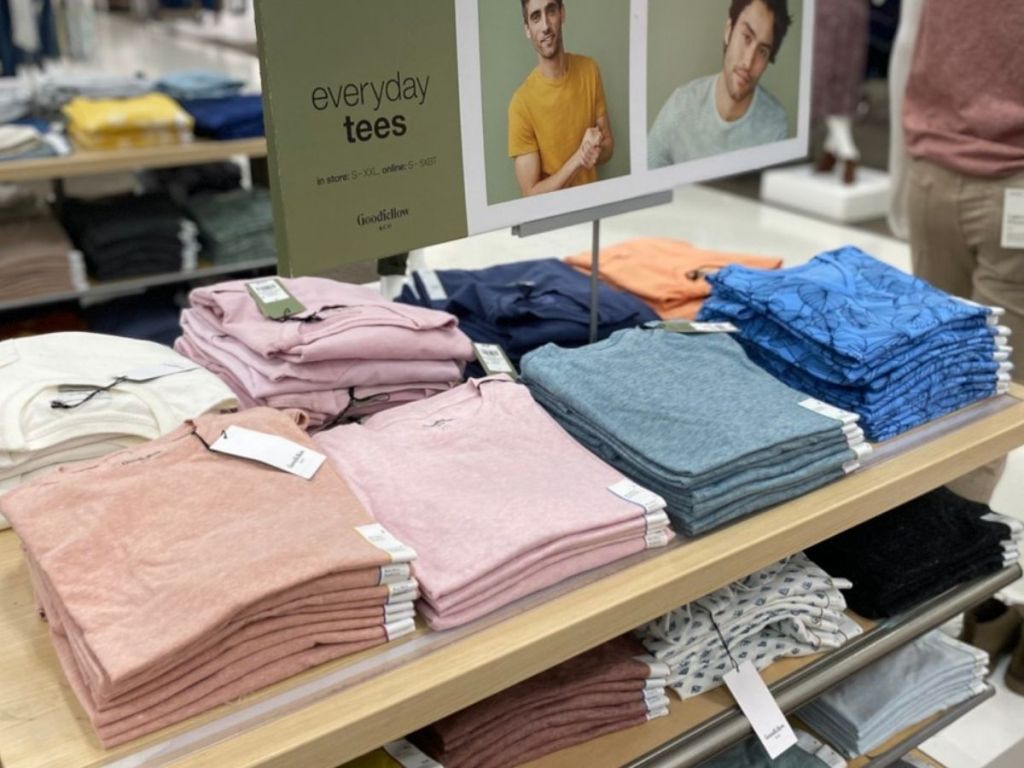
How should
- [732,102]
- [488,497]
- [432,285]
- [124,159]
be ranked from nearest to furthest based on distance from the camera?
[488,497], [732,102], [432,285], [124,159]

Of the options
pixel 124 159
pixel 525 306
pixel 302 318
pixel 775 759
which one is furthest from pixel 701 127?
pixel 124 159

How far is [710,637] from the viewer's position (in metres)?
1.37

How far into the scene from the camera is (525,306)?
1.71 meters

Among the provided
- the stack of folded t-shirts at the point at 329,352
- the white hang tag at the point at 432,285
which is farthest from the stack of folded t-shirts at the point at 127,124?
the stack of folded t-shirts at the point at 329,352

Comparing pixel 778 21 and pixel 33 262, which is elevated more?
pixel 778 21

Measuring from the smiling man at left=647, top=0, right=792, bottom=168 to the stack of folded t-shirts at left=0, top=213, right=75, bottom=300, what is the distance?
2.28m

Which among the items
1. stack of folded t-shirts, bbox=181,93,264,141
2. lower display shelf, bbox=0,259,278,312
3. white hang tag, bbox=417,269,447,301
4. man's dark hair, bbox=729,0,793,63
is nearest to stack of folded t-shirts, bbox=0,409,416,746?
white hang tag, bbox=417,269,447,301

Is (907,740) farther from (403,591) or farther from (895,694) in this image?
(403,591)

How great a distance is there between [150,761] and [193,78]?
3.23 meters

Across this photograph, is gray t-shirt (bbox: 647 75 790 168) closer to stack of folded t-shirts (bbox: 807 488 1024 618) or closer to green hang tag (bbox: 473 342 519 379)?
green hang tag (bbox: 473 342 519 379)

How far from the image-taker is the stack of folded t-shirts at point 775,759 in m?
1.50

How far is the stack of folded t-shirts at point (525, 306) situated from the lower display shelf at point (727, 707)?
601 mm

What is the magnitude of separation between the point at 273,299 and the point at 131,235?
1993 mm

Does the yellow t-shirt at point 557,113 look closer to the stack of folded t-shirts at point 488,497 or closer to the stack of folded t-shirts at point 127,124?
the stack of folded t-shirts at point 488,497
